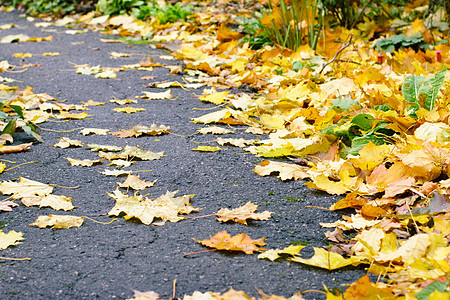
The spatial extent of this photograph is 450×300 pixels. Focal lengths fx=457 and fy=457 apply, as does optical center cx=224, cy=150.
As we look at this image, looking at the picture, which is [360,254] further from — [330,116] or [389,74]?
[389,74]

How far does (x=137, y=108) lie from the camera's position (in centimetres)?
315

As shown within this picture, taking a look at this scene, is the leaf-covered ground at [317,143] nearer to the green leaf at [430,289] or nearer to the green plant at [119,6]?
the green leaf at [430,289]

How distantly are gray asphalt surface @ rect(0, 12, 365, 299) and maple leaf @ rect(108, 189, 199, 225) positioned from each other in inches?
1.6

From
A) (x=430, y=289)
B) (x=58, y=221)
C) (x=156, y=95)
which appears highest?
(x=430, y=289)

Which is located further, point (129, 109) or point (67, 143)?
point (129, 109)

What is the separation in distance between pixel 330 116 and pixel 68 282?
160 cm

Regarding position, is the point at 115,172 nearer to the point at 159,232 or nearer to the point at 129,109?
the point at 159,232

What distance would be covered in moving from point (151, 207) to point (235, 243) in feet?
1.39

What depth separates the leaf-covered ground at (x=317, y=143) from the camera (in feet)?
4.95

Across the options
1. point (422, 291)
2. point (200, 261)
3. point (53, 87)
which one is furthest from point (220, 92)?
point (422, 291)

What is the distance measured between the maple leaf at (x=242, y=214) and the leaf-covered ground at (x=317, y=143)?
0.05ft

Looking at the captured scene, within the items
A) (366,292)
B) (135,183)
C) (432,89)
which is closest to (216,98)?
(135,183)

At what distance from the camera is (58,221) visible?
1765 mm

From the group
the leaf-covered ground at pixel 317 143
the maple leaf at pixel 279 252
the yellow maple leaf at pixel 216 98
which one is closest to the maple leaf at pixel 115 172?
the leaf-covered ground at pixel 317 143
